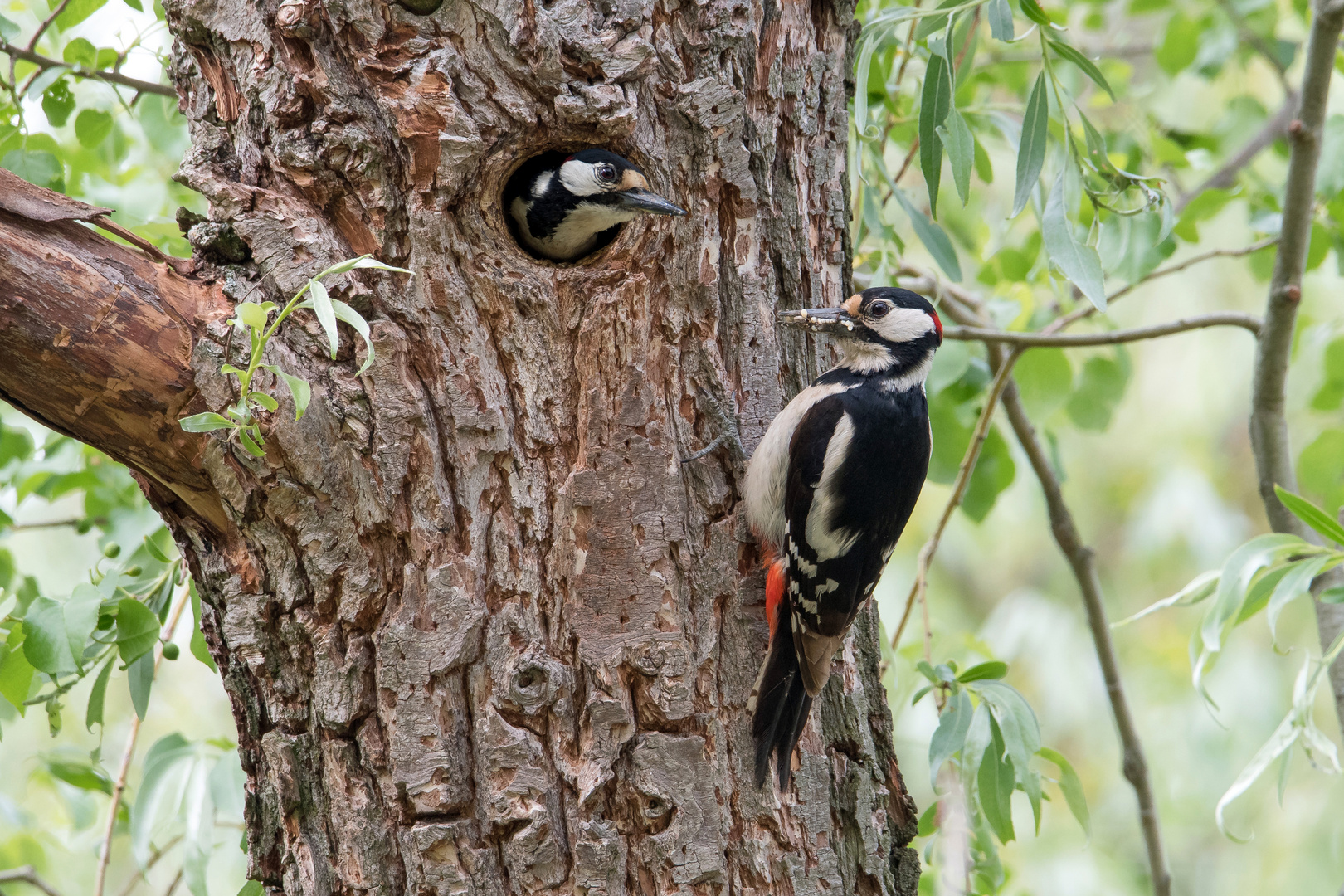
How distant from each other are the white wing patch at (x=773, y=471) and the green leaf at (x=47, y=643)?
3.74ft

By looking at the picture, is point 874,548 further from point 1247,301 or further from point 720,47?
point 1247,301

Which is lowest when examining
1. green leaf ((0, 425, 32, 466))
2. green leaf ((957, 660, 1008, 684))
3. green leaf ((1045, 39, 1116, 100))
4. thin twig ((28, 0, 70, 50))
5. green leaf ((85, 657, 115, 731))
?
green leaf ((957, 660, 1008, 684))

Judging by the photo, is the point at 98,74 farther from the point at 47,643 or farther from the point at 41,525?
the point at 47,643

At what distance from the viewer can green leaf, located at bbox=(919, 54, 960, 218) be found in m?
1.88

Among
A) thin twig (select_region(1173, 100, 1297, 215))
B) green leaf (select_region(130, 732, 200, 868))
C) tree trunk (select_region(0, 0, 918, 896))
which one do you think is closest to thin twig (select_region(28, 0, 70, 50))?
tree trunk (select_region(0, 0, 918, 896))

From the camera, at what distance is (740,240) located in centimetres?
191

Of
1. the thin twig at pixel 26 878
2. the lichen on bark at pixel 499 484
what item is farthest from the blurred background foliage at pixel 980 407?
the lichen on bark at pixel 499 484

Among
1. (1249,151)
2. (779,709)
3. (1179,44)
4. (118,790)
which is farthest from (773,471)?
(1249,151)

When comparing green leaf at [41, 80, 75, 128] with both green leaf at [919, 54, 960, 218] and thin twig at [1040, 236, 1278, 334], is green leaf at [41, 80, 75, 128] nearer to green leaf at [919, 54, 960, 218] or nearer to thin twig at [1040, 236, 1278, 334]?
green leaf at [919, 54, 960, 218]

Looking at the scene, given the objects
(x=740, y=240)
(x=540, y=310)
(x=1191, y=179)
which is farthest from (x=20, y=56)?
(x=1191, y=179)

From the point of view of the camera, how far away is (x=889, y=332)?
2.40m

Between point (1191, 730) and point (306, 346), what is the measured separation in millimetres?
6461

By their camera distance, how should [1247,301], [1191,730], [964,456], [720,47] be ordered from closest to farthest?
[720,47] < [964,456] < [1191,730] < [1247,301]

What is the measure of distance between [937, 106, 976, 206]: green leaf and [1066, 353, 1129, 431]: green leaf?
1135mm
